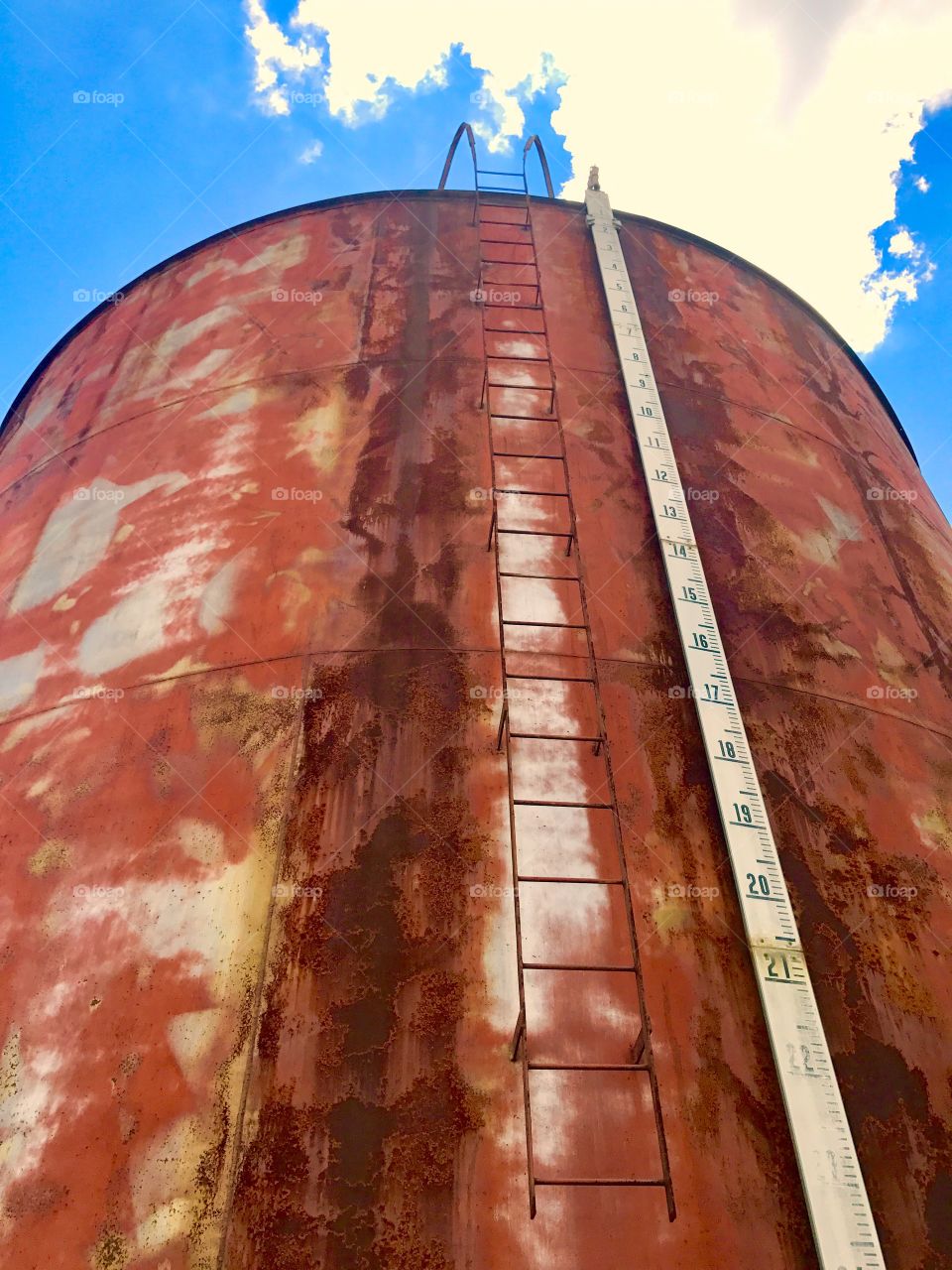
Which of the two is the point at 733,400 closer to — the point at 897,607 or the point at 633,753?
the point at 897,607

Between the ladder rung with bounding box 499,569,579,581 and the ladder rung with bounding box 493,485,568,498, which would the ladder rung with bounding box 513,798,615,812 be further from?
the ladder rung with bounding box 493,485,568,498

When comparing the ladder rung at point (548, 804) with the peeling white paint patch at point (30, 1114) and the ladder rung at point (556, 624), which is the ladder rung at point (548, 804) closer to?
the ladder rung at point (556, 624)

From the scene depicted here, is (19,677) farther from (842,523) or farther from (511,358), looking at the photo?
(842,523)

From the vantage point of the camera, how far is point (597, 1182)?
2893mm

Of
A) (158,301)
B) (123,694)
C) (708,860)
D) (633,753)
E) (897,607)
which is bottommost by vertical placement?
(708,860)

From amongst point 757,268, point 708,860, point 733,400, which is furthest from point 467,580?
point 757,268

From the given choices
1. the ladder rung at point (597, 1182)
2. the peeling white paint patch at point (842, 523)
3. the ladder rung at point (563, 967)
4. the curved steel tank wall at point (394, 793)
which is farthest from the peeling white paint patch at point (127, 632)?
the peeling white paint patch at point (842, 523)

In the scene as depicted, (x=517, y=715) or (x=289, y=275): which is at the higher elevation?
(x=289, y=275)

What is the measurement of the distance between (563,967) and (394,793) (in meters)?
1.11

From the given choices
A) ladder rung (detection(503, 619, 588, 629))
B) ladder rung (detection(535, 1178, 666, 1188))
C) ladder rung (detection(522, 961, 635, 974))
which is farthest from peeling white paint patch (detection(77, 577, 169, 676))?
ladder rung (detection(535, 1178, 666, 1188))

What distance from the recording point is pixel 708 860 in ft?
13.0

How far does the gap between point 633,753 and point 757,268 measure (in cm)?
600

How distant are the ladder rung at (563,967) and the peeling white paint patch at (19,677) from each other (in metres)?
3.46

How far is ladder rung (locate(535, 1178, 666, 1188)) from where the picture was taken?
2860 mm
